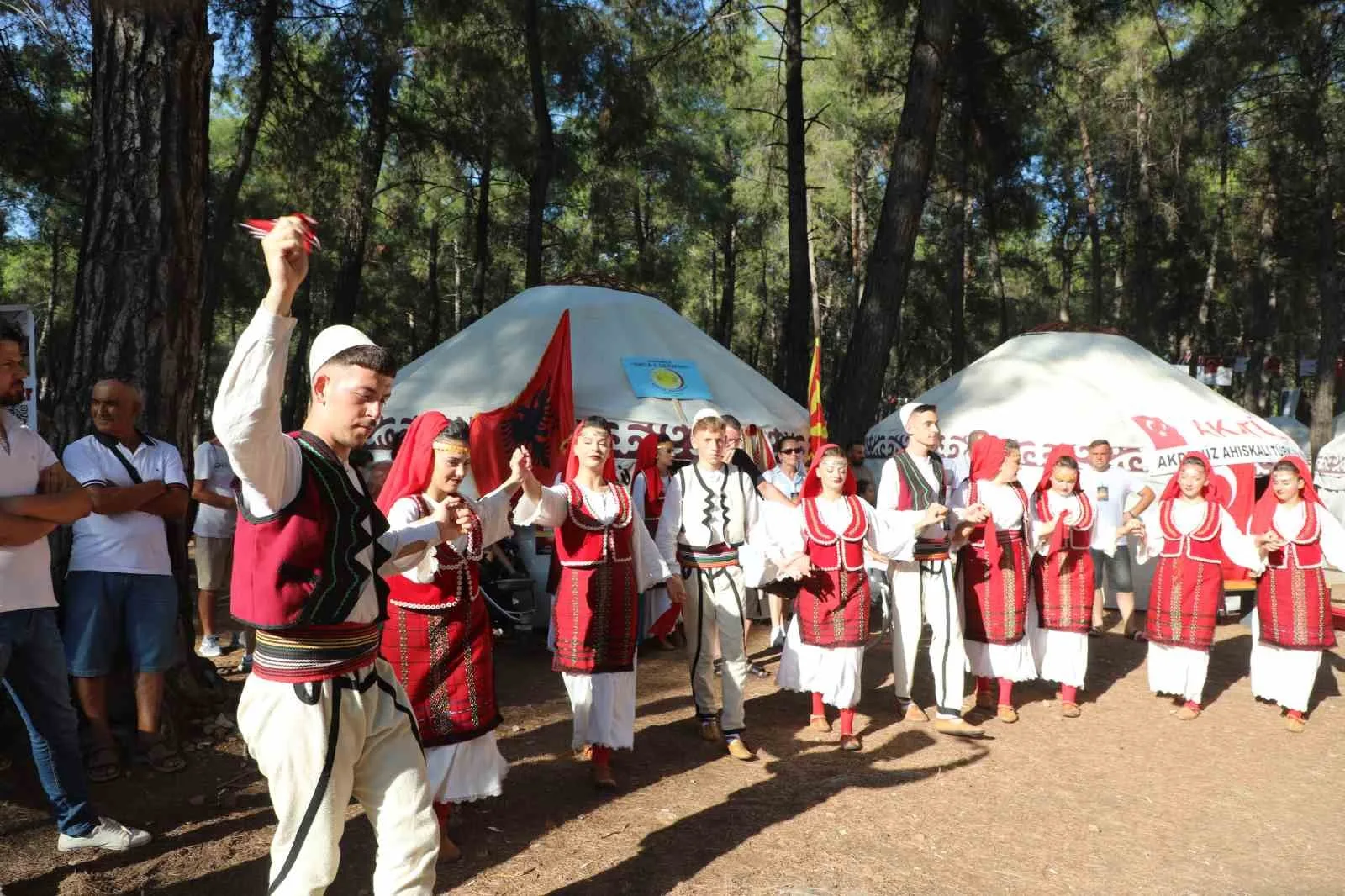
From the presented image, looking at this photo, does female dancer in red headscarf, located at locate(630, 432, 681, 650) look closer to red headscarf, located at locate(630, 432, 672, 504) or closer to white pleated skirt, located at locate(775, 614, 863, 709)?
red headscarf, located at locate(630, 432, 672, 504)

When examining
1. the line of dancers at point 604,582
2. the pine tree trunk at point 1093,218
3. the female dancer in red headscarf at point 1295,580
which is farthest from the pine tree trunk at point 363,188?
the pine tree trunk at point 1093,218

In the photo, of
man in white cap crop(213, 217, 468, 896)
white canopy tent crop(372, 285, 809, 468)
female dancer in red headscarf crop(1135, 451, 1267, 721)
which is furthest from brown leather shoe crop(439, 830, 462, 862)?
white canopy tent crop(372, 285, 809, 468)

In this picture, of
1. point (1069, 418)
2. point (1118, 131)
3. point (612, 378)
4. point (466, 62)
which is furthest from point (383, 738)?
point (1118, 131)

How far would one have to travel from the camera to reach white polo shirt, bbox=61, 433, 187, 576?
13.0 ft

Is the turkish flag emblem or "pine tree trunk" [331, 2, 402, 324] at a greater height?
"pine tree trunk" [331, 2, 402, 324]

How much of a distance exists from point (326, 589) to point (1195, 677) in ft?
19.1

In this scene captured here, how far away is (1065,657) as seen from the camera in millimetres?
6191

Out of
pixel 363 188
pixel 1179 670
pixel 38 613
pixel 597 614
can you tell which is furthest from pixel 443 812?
pixel 363 188

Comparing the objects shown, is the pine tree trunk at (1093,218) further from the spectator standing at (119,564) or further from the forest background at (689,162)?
the spectator standing at (119,564)

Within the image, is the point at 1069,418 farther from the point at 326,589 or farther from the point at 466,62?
the point at 326,589

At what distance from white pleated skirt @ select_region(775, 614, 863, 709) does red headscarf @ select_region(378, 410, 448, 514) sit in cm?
275

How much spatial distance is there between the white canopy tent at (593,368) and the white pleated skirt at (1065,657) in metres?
3.64

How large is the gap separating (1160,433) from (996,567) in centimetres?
570

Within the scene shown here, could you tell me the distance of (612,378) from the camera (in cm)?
925
